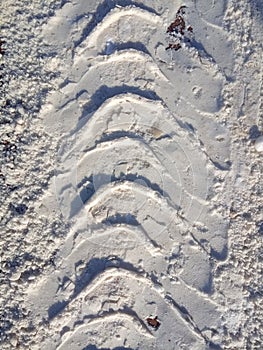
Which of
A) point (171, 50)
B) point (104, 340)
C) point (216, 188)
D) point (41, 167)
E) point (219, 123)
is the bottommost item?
point (104, 340)

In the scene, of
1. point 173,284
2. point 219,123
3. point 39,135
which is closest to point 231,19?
point 219,123

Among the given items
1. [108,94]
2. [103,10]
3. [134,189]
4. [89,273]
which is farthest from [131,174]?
[103,10]

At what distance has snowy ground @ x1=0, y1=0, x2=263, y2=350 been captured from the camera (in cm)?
449

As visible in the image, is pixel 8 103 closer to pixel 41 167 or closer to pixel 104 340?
pixel 41 167

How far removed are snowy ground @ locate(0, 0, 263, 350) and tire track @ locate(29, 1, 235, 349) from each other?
1 cm

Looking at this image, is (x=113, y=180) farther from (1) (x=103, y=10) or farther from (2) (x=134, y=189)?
(1) (x=103, y=10)

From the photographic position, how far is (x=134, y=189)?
4621mm

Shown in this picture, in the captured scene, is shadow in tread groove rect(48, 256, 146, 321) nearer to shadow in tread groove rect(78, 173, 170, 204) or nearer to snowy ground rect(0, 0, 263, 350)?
snowy ground rect(0, 0, 263, 350)

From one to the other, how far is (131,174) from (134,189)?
0.49 feet

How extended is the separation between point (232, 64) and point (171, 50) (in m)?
0.63

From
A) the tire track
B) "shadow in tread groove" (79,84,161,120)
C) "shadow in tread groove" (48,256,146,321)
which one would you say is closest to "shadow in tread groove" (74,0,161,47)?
the tire track

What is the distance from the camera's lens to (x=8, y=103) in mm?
4809

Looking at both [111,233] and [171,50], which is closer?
[111,233]

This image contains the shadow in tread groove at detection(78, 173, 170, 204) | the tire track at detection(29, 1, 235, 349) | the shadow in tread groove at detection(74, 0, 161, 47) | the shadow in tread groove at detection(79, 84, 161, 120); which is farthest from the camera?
the shadow in tread groove at detection(74, 0, 161, 47)
